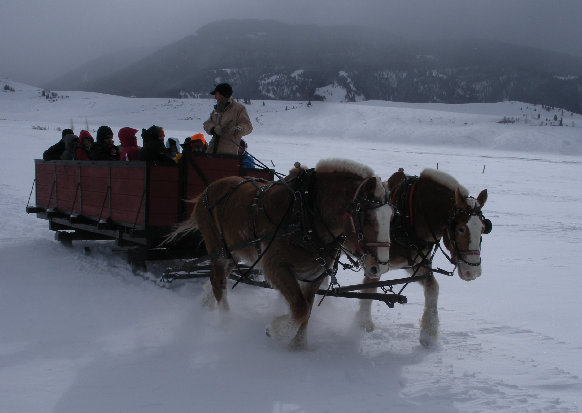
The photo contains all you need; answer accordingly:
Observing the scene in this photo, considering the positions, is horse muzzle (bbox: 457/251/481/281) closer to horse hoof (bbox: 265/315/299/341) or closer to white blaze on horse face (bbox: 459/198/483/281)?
white blaze on horse face (bbox: 459/198/483/281)

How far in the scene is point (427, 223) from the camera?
16.2ft

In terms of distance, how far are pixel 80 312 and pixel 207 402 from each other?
2.53 meters

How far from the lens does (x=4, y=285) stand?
6.24 metres

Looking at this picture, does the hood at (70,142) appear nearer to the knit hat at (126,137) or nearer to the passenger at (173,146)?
the knit hat at (126,137)

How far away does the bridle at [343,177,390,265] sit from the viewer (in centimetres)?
399

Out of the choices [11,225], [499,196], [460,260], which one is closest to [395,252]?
[460,260]

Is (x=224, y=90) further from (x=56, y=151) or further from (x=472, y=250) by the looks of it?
(x=56, y=151)

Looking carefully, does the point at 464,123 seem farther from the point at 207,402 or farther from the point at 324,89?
the point at 324,89

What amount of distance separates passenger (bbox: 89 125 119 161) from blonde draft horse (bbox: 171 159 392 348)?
13.1ft

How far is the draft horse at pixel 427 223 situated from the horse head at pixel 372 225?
0.64 metres

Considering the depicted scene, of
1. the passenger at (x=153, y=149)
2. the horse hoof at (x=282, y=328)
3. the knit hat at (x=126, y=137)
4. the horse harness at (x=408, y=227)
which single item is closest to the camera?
the horse hoof at (x=282, y=328)

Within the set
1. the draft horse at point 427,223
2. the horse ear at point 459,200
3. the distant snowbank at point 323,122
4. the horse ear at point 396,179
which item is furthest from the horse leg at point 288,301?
A: the distant snowbank at point 323,122

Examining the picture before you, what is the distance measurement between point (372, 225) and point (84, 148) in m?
6.34

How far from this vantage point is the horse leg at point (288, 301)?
440 centimetres
